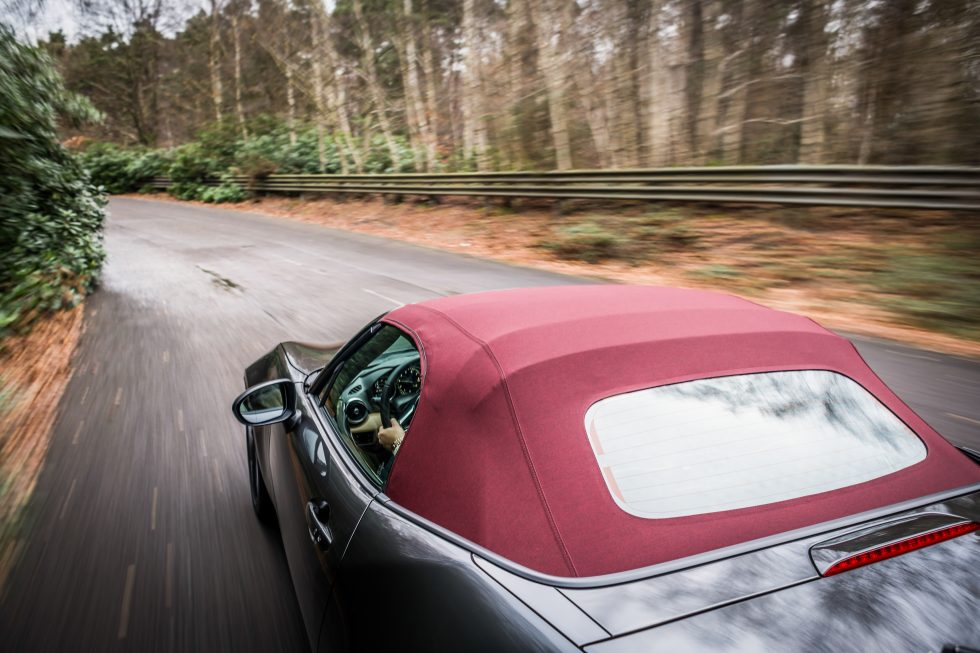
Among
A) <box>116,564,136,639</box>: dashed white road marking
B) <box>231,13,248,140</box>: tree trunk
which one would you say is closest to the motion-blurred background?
<box>116,564,136,639</box>: dashed white road marking

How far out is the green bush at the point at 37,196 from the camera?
635 cm

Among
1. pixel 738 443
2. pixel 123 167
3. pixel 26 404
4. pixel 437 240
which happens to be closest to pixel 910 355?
pixel 738 443

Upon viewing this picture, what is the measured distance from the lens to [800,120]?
37.7 feet

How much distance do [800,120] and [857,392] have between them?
38.4 ft

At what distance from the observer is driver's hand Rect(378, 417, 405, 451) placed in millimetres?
2125

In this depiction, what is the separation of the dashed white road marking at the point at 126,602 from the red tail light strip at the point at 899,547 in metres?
2.66

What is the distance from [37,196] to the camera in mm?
7961

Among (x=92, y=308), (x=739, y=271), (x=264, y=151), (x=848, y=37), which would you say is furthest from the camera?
(x=264, y=151)

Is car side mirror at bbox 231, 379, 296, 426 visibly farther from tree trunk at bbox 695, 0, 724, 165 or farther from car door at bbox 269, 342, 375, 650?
tree trunk at bbox 695, 0, 724, 165

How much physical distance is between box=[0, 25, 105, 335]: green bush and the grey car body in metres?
6.14

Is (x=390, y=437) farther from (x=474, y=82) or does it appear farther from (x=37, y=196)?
(x=474, y=82)

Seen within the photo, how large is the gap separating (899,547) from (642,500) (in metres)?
0.53

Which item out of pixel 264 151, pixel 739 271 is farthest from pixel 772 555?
pixel 264 151

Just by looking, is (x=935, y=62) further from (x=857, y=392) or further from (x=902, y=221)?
(x=857, y=392)
